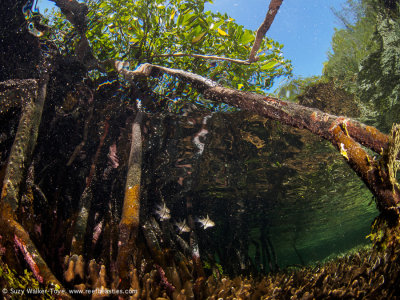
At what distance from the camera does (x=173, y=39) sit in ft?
18.9

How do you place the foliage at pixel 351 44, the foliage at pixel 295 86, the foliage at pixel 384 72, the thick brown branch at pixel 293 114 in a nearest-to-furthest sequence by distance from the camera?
the thick brown branch at pixel 293 114 → the foliage at pixel 384 72 → the foliage at pixel 351 44 → the foliage at pixel 295 86

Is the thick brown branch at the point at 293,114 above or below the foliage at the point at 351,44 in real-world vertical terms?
below

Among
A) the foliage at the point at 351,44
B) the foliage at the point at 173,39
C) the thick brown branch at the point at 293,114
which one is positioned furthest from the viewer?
the foliage at the point at 351,44

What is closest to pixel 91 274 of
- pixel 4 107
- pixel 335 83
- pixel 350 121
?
pixel 4 107

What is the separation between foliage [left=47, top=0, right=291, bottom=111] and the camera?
5109 mm

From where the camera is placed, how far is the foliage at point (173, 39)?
16.8 feet

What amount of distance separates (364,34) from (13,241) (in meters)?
9.42

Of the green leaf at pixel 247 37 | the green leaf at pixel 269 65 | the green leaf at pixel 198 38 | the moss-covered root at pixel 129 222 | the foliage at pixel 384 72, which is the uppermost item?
the green leaf at pixel 198 38

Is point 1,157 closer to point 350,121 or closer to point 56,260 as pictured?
point 56,260

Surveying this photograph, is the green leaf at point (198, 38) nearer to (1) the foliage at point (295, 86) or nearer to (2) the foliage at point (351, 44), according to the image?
(1) the foliage at point (295, 86)

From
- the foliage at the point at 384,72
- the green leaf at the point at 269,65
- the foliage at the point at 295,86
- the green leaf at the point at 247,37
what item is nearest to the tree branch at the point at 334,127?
the green leaf at the point at 247,37

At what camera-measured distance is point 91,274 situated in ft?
10.3

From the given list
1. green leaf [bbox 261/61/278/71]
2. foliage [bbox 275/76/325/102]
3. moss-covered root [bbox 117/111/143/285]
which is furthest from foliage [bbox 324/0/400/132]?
moss-covered root [bbox 117/111/143/285]

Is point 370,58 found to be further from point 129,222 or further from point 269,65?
point 129,222
